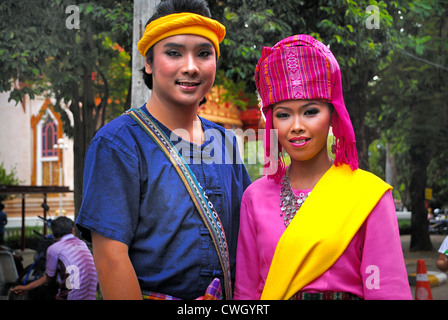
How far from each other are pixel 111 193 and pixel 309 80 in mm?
887

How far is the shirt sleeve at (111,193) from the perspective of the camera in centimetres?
195

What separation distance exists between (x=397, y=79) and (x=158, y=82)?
1220cm

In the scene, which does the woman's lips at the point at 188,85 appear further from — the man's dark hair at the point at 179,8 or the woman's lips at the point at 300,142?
the woman's lips at the point at 300,142

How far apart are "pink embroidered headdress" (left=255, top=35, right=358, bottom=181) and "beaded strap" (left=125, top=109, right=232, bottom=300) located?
462mm

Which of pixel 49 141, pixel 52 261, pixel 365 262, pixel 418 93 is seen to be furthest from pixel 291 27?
pixel 49 141

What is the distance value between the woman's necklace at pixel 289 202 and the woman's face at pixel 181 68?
0.53m

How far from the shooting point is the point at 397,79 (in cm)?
1344

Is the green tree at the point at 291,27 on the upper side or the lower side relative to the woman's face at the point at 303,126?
upper

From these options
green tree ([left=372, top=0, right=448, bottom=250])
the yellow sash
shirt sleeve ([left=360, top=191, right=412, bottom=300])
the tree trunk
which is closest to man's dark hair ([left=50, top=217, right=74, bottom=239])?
the yellow sash

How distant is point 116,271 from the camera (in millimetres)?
1935

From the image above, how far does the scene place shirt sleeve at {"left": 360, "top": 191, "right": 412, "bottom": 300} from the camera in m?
2.04

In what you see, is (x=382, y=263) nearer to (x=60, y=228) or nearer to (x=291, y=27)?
(x=60, y=228)

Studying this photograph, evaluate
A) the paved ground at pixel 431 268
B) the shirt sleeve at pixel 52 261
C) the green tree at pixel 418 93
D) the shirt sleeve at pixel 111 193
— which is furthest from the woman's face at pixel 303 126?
the green tree at pixel 418 93
